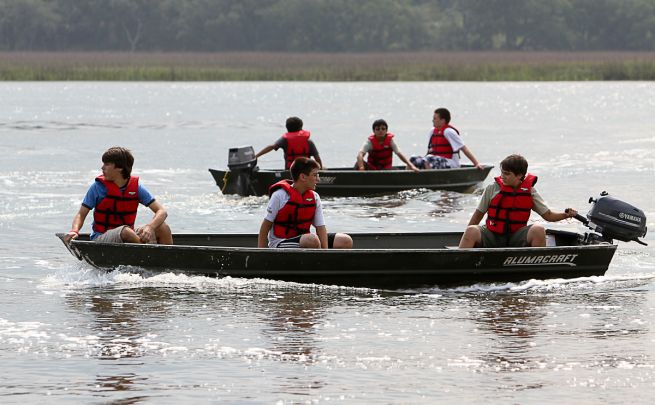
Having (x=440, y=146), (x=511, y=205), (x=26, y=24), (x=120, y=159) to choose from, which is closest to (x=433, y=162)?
(x=440, y=146)

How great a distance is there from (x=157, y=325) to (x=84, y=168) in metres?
16.4

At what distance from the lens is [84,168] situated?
26.1 metres

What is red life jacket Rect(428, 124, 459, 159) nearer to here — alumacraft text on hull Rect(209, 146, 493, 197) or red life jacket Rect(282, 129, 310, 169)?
alumacraft text on hull Rect(209, 146, 493, 197)

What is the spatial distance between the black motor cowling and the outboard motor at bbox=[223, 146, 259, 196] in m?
7.74

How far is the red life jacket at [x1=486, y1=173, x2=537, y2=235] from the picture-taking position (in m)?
11.5

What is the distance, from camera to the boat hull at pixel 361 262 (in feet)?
37.0

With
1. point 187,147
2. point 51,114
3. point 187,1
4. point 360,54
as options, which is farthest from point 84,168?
point 187,1

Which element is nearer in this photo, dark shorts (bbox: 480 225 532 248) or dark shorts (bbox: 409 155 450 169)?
dark shorts (bbox: 480 225 532 248)

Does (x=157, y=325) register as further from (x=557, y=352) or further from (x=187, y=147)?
(x=187, y=147)

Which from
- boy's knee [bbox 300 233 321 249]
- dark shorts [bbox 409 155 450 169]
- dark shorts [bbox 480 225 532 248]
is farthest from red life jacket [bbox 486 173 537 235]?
dark shorts [bbox 409 155 450 169]

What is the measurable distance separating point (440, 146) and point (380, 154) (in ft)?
3.17

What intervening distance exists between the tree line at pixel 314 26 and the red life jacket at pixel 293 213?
91.3 meters

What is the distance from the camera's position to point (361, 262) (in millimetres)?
11375

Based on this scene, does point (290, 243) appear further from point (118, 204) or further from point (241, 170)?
point (241, 170)
